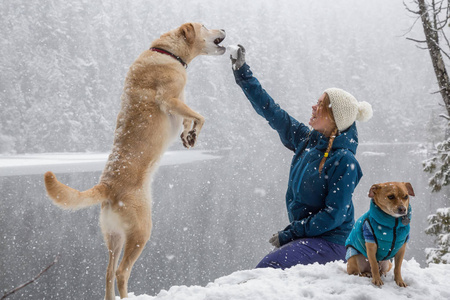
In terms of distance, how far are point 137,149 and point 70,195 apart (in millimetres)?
533

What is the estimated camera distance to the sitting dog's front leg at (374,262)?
2010mm

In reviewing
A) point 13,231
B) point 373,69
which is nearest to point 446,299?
point 13,231

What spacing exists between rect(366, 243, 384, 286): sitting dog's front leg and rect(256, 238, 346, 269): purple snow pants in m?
0.69

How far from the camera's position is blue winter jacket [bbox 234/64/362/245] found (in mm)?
2658

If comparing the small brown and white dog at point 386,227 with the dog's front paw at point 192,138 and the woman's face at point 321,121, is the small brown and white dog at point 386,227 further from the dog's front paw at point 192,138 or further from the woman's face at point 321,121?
the dog's front paw at point 192,138

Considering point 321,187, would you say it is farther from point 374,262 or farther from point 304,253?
point 374,262

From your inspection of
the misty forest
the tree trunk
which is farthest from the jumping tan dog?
the tree trunk

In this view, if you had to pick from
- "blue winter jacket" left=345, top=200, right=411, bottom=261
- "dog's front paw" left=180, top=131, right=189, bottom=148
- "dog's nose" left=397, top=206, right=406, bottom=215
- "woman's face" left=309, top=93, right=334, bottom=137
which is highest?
"woman's face" left=309, top=93, right=334, bottom=137

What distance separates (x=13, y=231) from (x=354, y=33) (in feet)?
310

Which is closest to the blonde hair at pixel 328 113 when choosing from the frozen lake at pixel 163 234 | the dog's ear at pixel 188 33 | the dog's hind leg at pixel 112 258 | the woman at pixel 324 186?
the woman at pixel 324 186

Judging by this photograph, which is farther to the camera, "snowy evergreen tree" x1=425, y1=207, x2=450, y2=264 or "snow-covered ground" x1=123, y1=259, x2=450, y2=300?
"snowy evergreen tree" x1=425, y1=207, x2=450, y2=264

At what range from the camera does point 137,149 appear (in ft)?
8.27

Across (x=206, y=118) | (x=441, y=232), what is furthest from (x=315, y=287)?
(x=206, y=118)

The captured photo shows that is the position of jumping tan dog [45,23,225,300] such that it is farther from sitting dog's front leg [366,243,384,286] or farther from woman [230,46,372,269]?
sitting dog's front leg [366,243,384,286]
